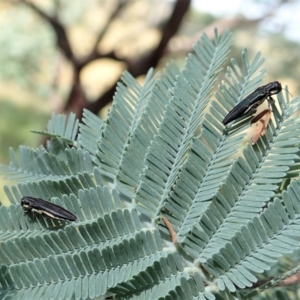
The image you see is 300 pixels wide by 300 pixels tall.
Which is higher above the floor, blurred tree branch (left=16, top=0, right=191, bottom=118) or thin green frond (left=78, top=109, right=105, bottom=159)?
blurred tree branch (left=16, top=0, right=191, bottom=118)

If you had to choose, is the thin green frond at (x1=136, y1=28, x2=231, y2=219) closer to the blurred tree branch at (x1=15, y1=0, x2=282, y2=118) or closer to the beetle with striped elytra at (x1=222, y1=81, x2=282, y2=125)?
the beetle with striped elytra at (x1=222, y1=81, x2=282, y2=125)

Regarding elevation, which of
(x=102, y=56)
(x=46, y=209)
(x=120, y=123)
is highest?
(x=102, y=56)

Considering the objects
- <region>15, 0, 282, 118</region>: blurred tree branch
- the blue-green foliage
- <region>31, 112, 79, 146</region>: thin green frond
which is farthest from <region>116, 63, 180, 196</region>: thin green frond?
<region>15, 0, 282, 118</region>: blurred tree branch

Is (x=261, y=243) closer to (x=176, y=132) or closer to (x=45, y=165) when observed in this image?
(x=176, y=132)

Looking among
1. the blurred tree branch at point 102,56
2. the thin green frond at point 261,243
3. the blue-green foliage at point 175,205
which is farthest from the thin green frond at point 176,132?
the blurred tree branch at point 102,56

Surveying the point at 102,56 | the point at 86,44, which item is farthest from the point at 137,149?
the point at 86,44

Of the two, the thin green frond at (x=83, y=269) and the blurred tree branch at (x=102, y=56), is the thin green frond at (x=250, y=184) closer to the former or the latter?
the thin green frond at (x=83, y=269)

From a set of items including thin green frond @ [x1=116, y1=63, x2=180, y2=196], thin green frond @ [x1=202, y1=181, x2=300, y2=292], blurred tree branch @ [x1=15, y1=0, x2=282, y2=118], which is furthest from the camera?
blurred tree branch @ [x1=15, y1=0, x2=282, y2=118]

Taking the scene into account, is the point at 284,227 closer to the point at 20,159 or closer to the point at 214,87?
the point at 214,87

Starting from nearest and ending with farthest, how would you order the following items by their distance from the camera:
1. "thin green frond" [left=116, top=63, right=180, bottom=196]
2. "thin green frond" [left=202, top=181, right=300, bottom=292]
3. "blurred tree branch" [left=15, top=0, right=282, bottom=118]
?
"thin green frond" [left=202, top=181, right=300, bottom=292]
"thin green frond" [left=116, top=63, right=180, bottom=196]
"blurred tree branch" [left=15, top=0, right=282, bottom=118]
